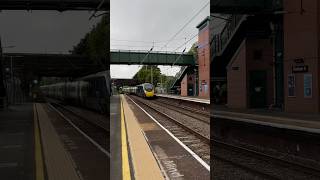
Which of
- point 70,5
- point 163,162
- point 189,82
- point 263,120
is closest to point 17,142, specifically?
point 70,5

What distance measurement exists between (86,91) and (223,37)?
143 cm

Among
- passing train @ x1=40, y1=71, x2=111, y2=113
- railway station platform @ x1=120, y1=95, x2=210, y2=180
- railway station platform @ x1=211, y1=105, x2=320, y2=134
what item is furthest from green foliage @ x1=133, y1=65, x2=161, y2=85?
passing train @ x1=40, y1=71, x2=111, y2=113

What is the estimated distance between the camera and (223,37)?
4.35 metres

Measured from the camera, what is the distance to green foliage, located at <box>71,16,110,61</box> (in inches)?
148

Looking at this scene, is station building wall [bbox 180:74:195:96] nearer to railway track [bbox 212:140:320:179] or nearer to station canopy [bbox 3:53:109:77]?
railway track [bbox 212:140:320:179]

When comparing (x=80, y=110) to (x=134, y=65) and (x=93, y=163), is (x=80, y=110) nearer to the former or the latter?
(x=93, y=163)

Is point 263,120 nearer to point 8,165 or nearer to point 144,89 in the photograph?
point 144,89

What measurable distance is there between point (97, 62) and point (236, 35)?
1518 millimetres

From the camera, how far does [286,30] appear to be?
87.7 ft

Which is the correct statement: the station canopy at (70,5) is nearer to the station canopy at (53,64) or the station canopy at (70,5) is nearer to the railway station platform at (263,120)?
the station canopy at (53,64)

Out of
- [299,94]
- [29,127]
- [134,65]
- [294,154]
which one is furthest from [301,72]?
[29,127]

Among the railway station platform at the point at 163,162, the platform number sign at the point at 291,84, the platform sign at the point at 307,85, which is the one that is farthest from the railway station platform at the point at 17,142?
the platform number sign at the point at 291,84

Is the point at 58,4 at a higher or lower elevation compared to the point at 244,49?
higher

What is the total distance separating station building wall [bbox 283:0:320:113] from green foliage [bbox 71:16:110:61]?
22.3m
